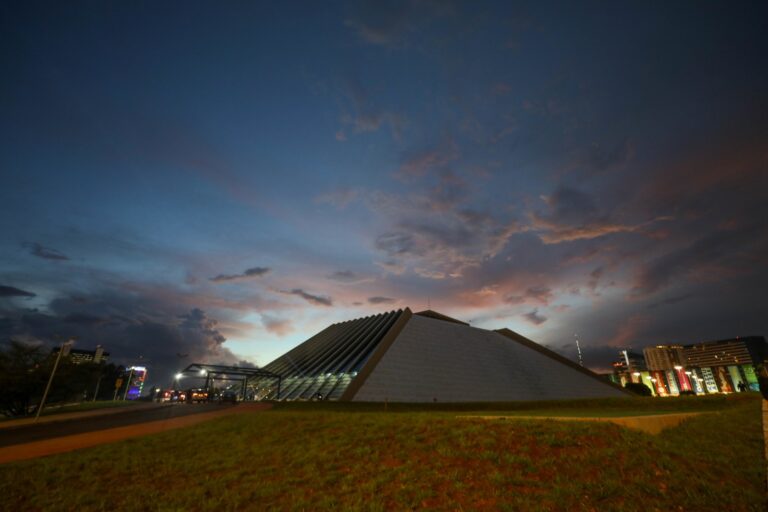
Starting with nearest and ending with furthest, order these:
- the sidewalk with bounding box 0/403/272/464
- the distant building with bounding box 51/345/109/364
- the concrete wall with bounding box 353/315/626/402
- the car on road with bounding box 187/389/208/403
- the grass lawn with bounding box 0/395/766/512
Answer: the grass lawn with bounding box 0/395/766/512 → the sidewalk with bounding box 0/403/272/464 → the concrete wall with bounding box 353/315/626/402 → the distant building with bounding box 51/345/109/364 → the car on road with bounding box 187/389/208/403

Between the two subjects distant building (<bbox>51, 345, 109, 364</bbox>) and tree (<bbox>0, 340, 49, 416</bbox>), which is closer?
tree (<bbox>0, 340, 49, 416</bbox>)

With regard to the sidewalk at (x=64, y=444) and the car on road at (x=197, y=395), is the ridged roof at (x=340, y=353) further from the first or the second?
the sidewalk at (x=64, y=444)

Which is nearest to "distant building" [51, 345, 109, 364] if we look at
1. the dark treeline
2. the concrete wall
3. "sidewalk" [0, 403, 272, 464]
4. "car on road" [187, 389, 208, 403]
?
the dark treeline

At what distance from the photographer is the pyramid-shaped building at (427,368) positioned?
28000mm

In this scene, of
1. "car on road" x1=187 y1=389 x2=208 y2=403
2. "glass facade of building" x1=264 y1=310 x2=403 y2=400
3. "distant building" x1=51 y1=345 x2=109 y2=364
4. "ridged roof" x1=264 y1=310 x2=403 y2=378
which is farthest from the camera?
"car on road" x1=187 y1=389 x2=208 y2=403

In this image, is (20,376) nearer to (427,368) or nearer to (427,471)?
(427,368)

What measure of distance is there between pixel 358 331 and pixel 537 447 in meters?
36.8

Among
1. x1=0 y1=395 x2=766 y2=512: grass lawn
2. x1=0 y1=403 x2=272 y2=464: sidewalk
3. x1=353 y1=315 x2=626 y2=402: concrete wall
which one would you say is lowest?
x1=0 y1=403 x2=272 y2=464: sidewalk

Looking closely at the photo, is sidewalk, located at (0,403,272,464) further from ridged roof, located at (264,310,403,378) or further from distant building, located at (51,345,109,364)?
distant building, located at (51,345,109,364)

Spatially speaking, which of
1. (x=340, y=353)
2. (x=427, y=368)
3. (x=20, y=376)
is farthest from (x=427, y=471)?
(x=20, y=376)

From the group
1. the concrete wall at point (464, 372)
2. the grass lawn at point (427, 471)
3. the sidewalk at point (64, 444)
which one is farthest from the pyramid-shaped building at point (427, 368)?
the grass lawn at point (427, 471)

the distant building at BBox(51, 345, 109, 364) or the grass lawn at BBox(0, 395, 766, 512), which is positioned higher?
the distant building at BBox(51, 345, 109, 364)

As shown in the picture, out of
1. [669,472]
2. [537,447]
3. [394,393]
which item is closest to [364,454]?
[537,447]

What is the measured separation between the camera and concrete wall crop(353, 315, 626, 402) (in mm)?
27984
